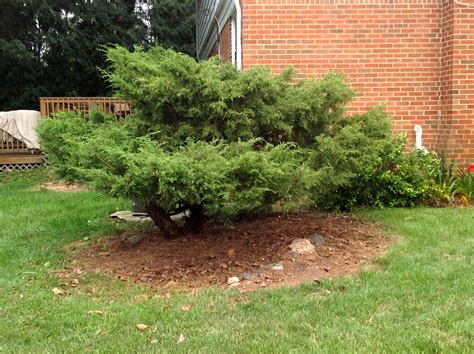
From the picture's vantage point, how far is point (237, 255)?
505 cm

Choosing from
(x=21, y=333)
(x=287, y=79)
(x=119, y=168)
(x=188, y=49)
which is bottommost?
(x=21, y=333)

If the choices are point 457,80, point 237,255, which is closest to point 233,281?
point 237,255

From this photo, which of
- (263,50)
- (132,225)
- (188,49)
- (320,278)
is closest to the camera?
(320,278)

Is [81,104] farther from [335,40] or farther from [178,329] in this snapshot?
[178,329]

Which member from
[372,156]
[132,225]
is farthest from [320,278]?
[132,225]

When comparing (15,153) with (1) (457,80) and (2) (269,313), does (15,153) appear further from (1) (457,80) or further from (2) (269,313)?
(2) (269,313)

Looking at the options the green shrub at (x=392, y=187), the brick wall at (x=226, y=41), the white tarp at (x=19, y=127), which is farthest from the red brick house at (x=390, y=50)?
the white tarp at (x=19, y=127)

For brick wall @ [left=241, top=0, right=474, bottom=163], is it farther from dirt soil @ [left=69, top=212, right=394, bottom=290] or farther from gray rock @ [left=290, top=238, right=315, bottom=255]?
gray rock @ [left=290, top=238, right=315, bottom=255]

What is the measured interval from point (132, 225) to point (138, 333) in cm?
324

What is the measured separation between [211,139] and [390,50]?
409 cm

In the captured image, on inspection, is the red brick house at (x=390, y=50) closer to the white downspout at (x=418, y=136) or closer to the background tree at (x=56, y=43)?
the white downspout at (x=418, y=136)

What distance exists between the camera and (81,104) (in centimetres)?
1421

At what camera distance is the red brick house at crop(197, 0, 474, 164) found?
7.96 m

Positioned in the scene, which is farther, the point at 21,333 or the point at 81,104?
the point at 81,104
